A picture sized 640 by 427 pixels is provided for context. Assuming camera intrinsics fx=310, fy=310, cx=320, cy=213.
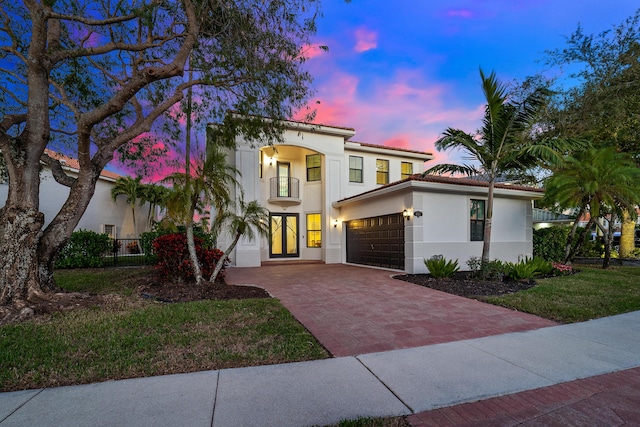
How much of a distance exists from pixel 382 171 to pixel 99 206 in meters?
17.8

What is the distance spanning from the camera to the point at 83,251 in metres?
11.6

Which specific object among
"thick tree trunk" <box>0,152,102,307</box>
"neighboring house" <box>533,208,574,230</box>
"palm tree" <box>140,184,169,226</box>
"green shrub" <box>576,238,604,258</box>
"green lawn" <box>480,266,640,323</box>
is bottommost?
"green lawn" <box>480,266,640,323</box>

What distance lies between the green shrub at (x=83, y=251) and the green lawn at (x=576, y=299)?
42.8 ft

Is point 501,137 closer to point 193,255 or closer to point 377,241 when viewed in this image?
point 377,241

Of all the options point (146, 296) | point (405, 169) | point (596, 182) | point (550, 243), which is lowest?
point (146, 296)

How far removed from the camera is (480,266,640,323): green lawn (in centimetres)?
574

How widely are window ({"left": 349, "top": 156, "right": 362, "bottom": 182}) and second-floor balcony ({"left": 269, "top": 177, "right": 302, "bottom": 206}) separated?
302 centimetres

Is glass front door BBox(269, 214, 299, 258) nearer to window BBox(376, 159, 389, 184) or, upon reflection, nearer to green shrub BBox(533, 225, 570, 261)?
window BBox(376, 159, 389, 184)

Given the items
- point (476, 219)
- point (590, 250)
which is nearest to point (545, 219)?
point (590, 250)

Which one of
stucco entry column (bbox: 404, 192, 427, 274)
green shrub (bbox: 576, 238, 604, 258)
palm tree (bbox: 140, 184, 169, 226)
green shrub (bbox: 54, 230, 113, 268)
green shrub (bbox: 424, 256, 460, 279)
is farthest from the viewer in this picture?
palm tree (bbox: 140, 184, 169, 226)

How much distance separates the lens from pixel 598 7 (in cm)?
1095

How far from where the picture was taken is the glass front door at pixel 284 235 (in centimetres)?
1681

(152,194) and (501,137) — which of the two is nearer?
(501,137)

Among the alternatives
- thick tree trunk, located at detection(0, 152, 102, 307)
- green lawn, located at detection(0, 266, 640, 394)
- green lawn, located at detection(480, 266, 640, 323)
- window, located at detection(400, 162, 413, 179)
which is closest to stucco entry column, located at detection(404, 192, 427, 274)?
green lawn, located at detection(480, 266, 640, 323)
